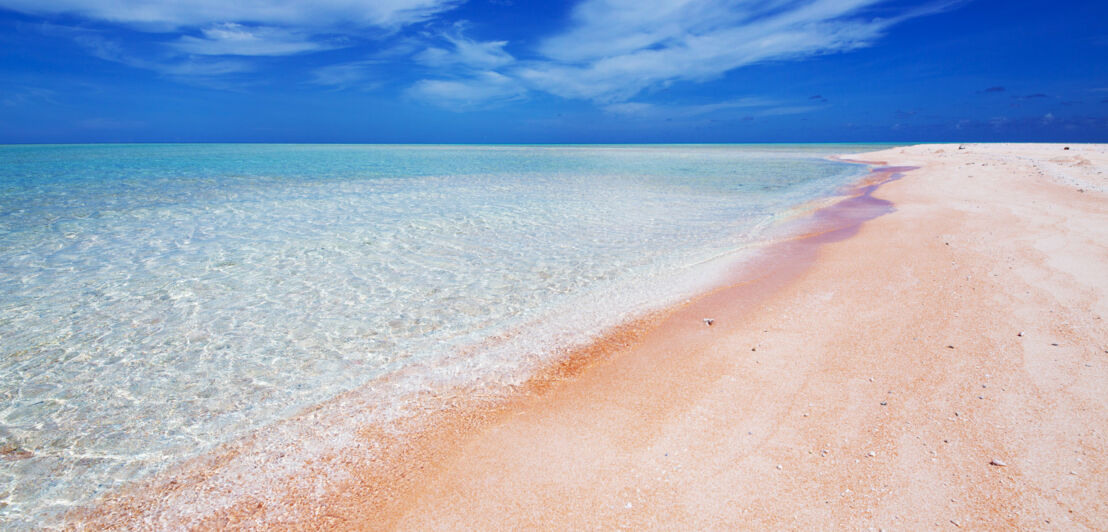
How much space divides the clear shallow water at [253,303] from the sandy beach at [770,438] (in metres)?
0.67

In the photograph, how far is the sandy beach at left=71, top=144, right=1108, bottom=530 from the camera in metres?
2.66

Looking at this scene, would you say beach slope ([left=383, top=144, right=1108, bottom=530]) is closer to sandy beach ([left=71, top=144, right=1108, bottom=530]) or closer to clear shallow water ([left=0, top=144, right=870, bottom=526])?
sandy beach ([left=71, top=144, right=1108, bottom=530])

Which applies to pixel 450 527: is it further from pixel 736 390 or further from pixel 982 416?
pixel 982 416

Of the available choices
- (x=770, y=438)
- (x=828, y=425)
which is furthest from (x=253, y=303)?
(x=828, y=425)

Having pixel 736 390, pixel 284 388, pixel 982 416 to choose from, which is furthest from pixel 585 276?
pixel 982 416

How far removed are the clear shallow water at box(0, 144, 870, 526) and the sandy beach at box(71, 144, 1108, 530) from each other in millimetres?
671

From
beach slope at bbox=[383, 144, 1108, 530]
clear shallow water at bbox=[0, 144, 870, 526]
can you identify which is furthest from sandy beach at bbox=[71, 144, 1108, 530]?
clear shallow water at bbox=[0, 144, 870, 526]

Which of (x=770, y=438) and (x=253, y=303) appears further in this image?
(x=253, y=303)

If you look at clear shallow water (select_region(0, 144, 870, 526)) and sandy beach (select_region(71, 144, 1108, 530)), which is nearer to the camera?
sandy beach (select_region(71, 144, 1108, 530))

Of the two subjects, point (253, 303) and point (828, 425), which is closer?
point (828, 425)

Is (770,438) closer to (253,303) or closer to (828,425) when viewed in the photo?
(828,425)

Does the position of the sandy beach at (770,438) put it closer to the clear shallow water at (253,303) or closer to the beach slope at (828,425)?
the beach slope at (828,425)

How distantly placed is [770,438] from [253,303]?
6.31m

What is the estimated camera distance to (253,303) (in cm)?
629
